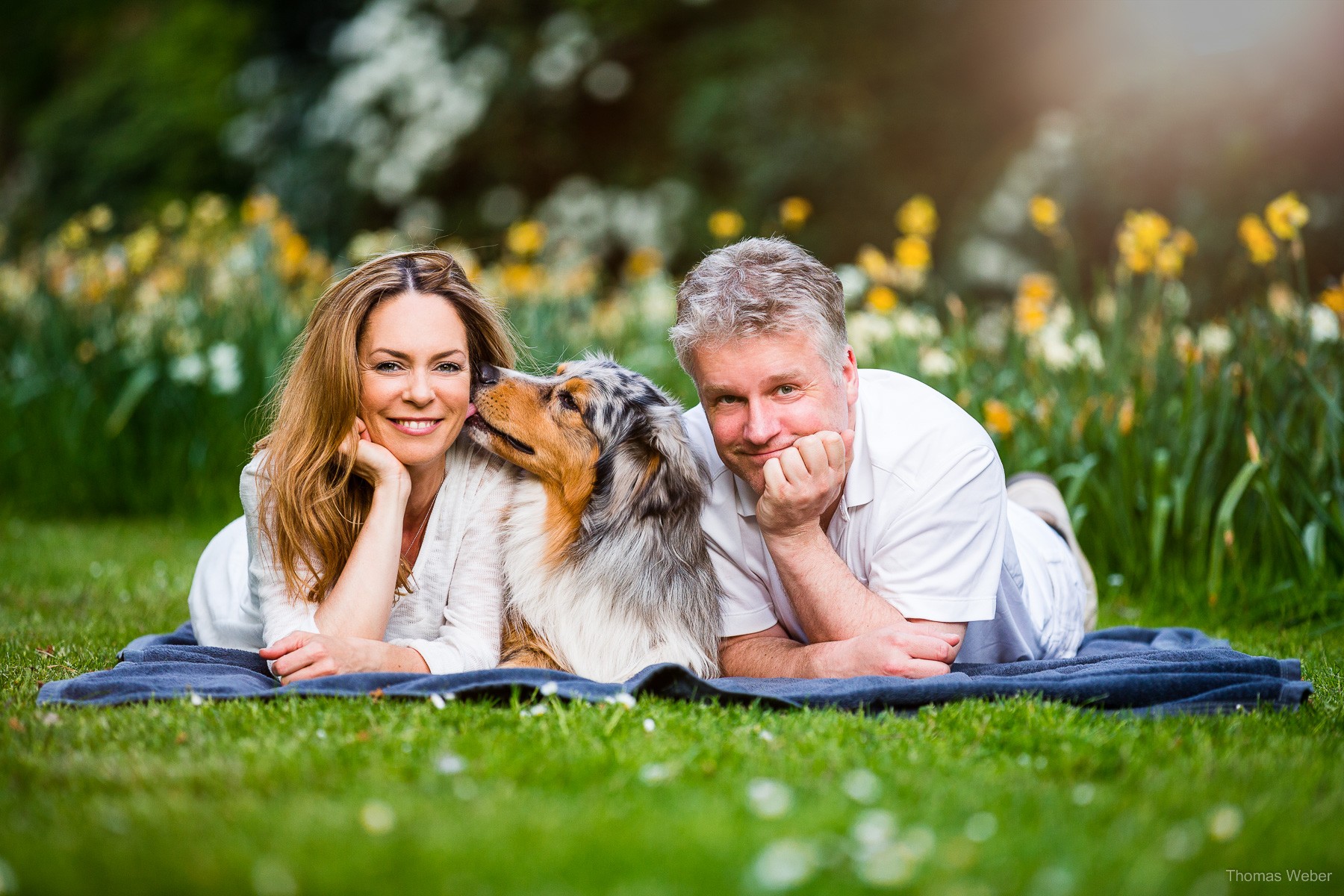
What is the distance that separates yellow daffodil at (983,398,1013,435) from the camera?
5.16m

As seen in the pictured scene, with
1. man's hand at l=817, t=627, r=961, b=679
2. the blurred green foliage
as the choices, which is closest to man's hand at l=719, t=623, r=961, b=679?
man's hand at l=817, t=627, r=961, b=679

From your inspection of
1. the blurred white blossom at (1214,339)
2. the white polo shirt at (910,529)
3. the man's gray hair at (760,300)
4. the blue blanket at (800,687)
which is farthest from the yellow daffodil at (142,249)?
the blurred white blossom at (1214,339)

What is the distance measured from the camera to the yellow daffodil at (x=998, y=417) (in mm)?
5156

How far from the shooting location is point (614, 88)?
1165 cm

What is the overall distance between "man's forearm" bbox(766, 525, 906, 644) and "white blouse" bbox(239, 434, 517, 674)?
2.80 ft

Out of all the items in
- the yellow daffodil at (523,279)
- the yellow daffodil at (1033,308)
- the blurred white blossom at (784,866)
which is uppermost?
the yellow daffodil at (523,279)

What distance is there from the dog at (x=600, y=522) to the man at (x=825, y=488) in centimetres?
17

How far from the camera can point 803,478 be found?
301cm

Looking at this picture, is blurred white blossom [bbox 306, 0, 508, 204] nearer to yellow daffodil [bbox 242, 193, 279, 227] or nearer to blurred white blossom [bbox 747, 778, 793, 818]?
yellow daffodil [bbox 242, 193, 279, 227]

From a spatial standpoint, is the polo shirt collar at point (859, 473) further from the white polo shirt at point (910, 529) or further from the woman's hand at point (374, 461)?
the woman's hand at point (374, 461)

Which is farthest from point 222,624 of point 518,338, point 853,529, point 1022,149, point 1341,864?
point 1022,149

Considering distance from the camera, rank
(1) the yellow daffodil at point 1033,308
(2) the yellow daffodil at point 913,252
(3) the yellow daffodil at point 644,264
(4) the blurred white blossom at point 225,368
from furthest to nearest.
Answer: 1. (3) the yellow daffodil at point 644,264
2. (4) the blurred white blossom at point 225,368
3. (2) the yellow daffodil at point 913,252
4. (1) the yellow daffodil at point 1033,308

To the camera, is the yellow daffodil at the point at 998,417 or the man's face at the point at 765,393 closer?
the man's face at the point at 765,393

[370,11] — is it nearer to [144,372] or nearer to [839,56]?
[839,56]
